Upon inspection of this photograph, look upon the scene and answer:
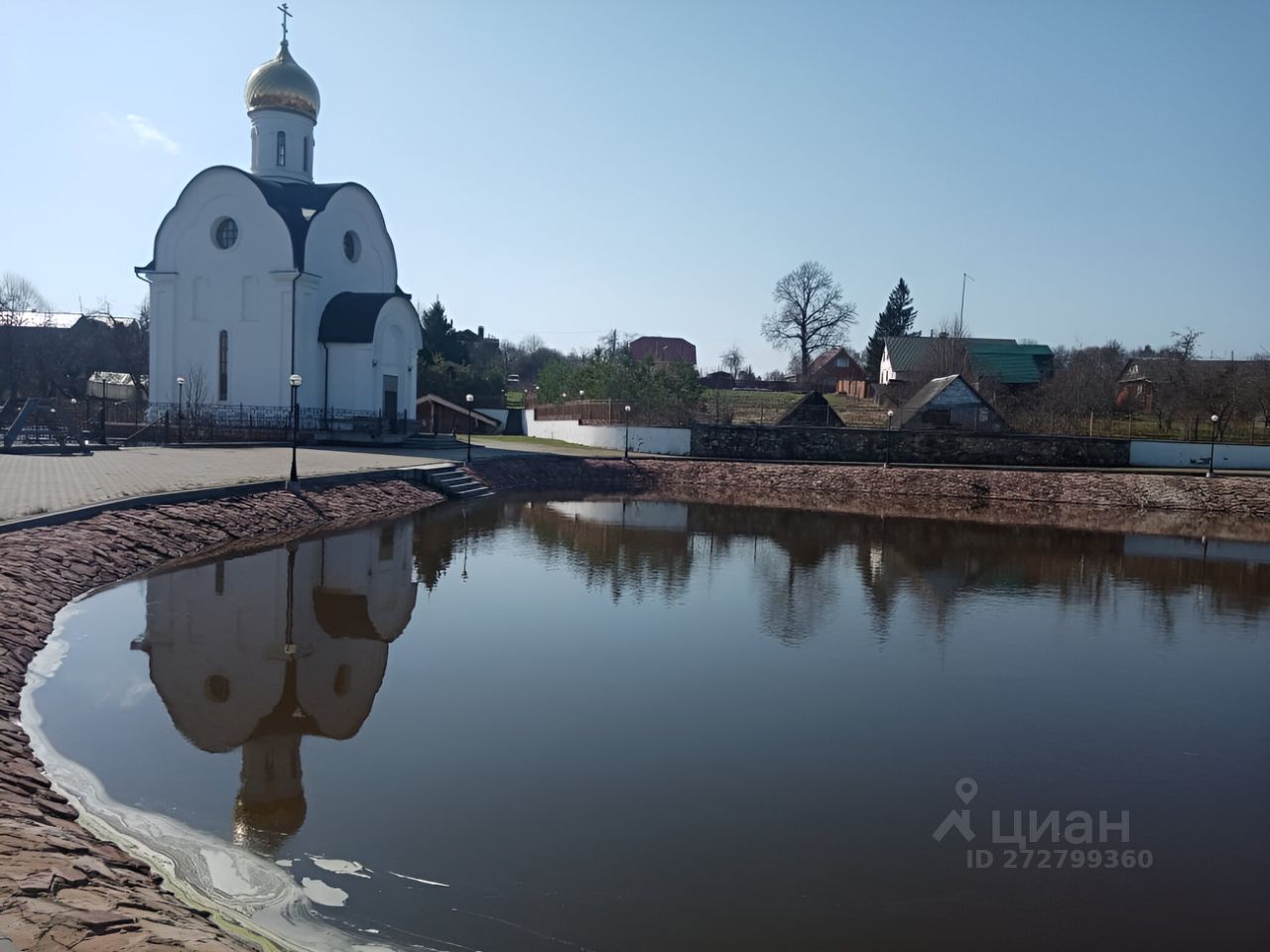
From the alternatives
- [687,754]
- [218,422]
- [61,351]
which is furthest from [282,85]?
[687,754]

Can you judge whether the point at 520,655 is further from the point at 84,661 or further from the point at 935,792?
the point at 935,792

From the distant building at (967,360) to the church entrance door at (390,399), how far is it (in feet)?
101

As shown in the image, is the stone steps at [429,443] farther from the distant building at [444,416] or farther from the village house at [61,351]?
the village house at [61,351]

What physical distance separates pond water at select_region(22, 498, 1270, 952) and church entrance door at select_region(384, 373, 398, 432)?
25.7 m

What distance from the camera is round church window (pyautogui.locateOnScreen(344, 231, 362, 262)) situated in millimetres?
39312

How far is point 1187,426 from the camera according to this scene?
127 ft

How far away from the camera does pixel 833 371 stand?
2948 inches

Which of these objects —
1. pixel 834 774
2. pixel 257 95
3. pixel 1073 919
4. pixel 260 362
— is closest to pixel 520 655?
pixel 834 774

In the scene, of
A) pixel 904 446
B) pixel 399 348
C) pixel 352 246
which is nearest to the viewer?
pixel 904 446

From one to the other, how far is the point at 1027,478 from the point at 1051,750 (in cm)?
2666

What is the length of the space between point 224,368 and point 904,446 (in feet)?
89.1

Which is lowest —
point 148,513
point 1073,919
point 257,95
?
point 1073,919

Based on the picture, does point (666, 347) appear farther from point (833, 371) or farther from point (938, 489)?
point (938, 489)

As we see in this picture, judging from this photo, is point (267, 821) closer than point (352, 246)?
Yes
